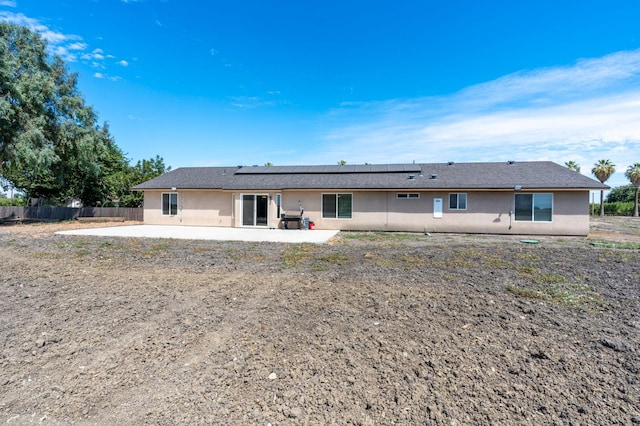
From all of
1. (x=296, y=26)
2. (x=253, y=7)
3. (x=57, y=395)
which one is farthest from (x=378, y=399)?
(x=296, y=26)

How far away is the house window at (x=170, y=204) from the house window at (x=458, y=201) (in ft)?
50.1

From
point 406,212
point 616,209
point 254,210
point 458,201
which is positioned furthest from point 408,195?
point 616,209

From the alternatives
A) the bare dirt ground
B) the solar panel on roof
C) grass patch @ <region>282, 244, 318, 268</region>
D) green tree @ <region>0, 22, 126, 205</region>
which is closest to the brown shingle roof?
the solar panel on roof

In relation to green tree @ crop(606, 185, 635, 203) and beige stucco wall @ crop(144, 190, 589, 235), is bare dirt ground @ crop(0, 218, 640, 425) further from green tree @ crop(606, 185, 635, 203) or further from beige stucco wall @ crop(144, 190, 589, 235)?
green tree @ crop(606, 185, 635, 203)

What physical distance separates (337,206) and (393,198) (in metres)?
2.89

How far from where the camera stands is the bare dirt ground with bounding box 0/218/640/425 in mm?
2312

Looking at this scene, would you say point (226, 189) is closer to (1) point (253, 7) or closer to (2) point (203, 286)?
(1) point (253, 7)

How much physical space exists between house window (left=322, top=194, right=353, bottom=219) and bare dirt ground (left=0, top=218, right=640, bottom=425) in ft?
33.9

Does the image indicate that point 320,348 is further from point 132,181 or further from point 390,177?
point 132,181

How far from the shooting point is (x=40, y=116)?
59.5ft

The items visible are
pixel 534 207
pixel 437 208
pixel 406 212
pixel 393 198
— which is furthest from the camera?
pixel 393 198

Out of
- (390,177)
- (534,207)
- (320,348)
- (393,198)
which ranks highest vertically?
(390,177)

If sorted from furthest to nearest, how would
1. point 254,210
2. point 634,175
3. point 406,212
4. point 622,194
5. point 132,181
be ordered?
point 622,194 < point 634,175 < point 132,181 < point 254,210 < point 406,212

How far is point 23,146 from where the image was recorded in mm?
16281
